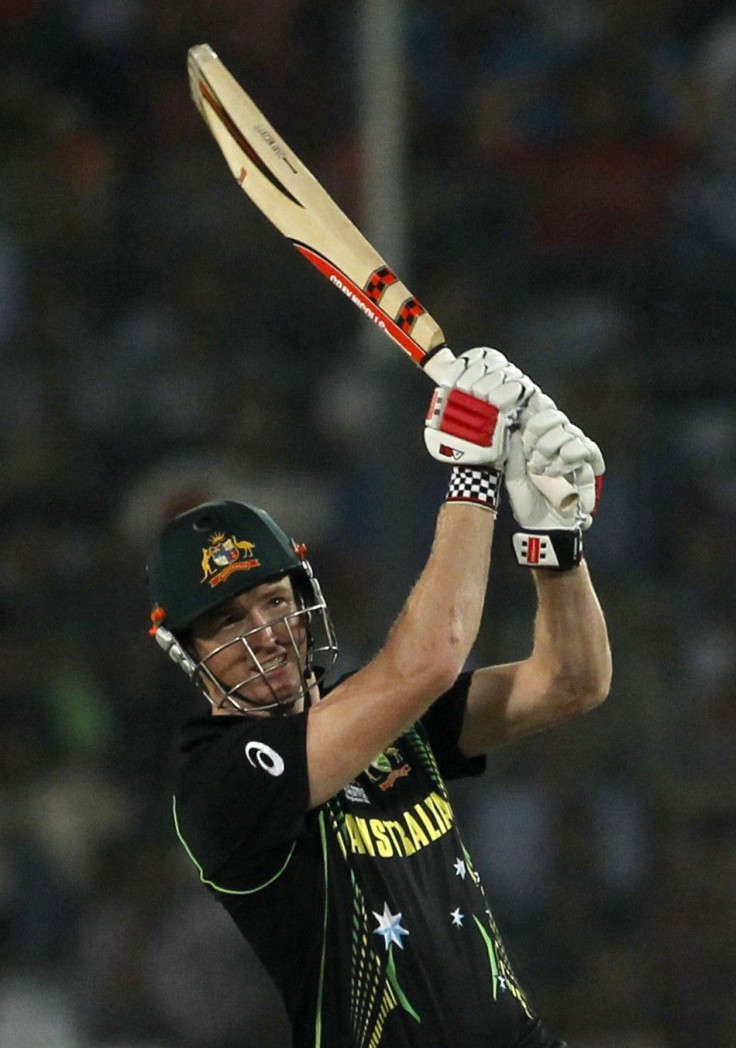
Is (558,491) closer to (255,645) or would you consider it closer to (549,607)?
(549,607)

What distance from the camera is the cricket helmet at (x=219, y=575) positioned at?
320 centimetres

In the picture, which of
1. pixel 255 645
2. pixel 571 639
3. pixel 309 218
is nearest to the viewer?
pixel 255 645

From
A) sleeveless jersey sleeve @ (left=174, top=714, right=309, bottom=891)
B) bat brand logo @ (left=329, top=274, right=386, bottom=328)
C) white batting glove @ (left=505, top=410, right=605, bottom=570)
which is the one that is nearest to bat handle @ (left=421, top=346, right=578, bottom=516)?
white batting glove @ (left=505, top=410, right=605, bottom=570)

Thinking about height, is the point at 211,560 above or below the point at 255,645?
above

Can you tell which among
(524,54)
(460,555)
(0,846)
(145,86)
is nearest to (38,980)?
(0,846)

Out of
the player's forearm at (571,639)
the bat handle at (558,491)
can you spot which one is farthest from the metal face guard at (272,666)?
the bat handle at (558,491)

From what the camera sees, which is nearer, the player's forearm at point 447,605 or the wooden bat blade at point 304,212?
the player's forearm at point 447,605

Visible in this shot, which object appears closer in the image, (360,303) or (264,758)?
(264,758)

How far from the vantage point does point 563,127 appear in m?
5.70

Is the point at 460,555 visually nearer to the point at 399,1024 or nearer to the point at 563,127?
the point at 399,1024

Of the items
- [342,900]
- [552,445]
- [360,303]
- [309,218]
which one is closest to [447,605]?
[552,445]

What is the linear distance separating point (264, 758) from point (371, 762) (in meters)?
0.18

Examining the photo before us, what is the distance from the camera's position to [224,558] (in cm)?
322

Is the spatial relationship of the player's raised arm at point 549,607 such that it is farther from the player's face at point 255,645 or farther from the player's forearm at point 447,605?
the player's face at point 255,645
